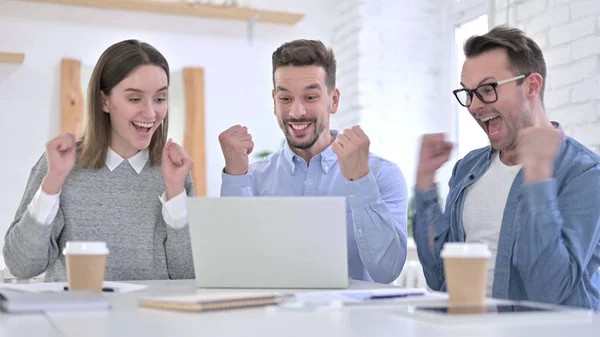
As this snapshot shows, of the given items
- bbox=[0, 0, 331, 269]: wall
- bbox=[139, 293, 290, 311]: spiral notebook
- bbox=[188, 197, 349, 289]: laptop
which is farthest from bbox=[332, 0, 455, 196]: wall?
A: bbox=[139, 293, 290, 311]: spiral notebook

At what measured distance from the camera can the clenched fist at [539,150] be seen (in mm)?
1591

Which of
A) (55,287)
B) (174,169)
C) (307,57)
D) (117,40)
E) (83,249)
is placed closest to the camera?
(83,249)

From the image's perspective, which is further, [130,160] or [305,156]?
[305,156]

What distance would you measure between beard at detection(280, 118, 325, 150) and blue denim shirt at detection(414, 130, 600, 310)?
709 mm

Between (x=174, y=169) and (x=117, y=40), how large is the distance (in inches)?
111

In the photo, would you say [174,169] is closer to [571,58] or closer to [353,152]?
[353,152]

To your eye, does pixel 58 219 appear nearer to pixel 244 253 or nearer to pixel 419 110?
pixel 244 253

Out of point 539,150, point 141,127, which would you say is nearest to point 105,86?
point 141,127

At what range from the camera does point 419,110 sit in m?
4.76

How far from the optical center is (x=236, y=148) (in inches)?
81.5

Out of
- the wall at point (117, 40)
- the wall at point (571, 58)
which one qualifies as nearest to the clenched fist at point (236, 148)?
the wall at point (571, 58)

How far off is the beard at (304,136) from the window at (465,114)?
222 cm

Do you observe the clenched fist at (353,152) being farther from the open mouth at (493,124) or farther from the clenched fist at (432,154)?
the open mouth at (493,124)

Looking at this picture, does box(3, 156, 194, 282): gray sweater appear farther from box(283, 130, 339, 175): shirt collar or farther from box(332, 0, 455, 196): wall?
box(332, 0, 455, 196): wall
